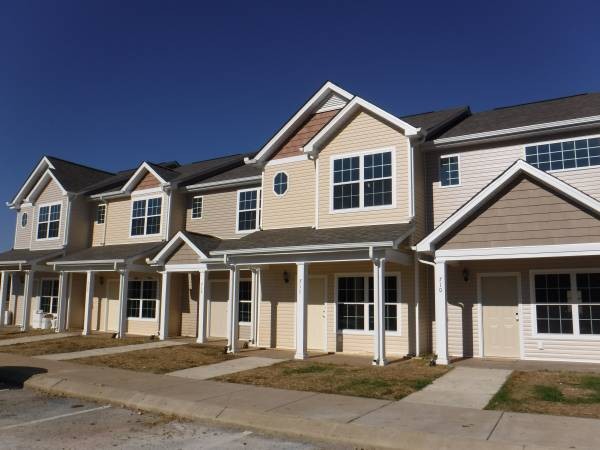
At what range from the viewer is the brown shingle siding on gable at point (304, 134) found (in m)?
17.6

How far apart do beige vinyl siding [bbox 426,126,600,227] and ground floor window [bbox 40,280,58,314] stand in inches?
755

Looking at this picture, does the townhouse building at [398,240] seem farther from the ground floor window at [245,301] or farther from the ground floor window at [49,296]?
the ground floor window at [49,296]

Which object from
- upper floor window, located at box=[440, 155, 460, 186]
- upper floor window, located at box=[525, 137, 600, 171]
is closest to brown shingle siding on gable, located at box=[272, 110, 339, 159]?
→ upper floor window, located at box=[440, 155, 460, 186]

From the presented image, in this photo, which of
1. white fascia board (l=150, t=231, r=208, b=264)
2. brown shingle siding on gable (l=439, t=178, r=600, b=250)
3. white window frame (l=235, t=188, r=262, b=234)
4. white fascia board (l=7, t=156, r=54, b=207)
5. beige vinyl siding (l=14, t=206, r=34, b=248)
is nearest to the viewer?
brown shingle siding on gable (l=439, t=178, r=600, b=250)

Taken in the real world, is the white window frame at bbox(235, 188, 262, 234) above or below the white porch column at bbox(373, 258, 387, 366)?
above

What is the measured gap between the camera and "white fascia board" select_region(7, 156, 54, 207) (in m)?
27.0

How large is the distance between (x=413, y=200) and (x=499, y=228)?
8.92 feet

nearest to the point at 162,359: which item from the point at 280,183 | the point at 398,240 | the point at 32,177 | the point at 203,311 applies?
the point at 203,311

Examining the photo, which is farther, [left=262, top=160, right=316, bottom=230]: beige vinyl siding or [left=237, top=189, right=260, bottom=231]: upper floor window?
[left=237, top=189, right=260, bottom=231]: upper floor window

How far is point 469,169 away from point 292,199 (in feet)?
18.7

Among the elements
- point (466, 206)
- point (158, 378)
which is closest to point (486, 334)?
point (466, 206)

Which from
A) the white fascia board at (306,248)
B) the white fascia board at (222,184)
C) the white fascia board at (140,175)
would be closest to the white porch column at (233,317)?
the white fascia board at (306,248)

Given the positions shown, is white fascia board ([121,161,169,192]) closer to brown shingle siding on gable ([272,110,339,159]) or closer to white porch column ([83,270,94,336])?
white porch column ([83,270,94,336])

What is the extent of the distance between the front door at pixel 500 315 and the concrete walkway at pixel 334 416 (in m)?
6.42
